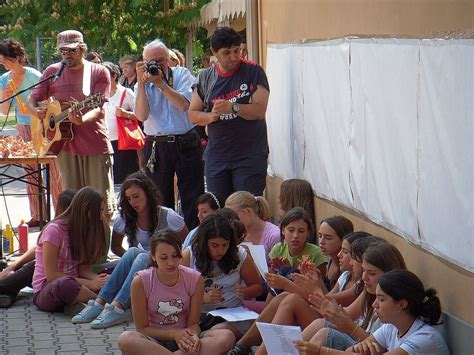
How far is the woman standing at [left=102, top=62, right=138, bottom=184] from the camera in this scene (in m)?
13.4

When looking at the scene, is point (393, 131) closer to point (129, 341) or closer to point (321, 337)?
point (321, 337)

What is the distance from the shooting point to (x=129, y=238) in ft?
28.3

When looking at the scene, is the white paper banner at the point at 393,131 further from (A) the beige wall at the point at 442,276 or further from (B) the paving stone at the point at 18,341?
(B) the paving stone at the point at 18,341

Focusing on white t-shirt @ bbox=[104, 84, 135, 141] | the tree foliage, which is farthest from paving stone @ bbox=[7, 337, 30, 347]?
the tree foliage

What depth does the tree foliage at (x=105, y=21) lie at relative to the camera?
61.3 feet

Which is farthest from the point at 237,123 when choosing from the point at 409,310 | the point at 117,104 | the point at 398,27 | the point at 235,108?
the point at 117,104

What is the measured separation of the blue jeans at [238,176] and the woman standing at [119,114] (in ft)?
13.7

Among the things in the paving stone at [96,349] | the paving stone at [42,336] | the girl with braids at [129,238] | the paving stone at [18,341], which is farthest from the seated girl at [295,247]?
the paving stone at [18,341]

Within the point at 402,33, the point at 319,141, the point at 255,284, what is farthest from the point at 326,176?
the point at 402,33

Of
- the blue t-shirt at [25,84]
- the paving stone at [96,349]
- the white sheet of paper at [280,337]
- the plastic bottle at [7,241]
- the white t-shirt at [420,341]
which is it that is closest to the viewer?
the white t-shirt at [420,341]

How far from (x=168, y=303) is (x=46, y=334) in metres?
1.44

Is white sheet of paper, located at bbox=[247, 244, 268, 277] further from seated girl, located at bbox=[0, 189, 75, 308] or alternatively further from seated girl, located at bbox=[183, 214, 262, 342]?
seated girl, located at bbox=[0, 189, 75, 308]

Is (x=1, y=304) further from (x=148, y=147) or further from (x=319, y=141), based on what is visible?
(x=319, y=141)

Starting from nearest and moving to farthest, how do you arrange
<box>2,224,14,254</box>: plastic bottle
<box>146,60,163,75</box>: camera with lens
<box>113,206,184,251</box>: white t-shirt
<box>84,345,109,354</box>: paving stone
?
<box>84,345,109,354</box>: paving stone → <box>113,206,184,251</box>: white t-shirt → <box>146,60,163,75</box>: camera with lens → <box>2,224,14,254</box>: plastic bottle
